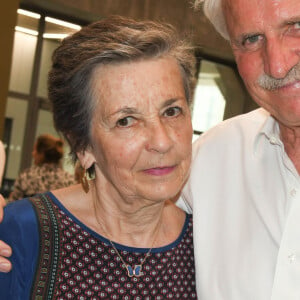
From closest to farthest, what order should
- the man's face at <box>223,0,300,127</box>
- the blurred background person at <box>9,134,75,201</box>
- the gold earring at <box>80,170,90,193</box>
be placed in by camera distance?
the man's face at <box>223,0,300,127</box> → the gold earring at <box>80,170,90,193</box> → the blurred background person at <box>9,134,75,201</box>

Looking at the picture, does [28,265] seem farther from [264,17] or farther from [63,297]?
[264,17]

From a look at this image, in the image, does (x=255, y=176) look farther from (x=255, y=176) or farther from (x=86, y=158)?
(x=86, y=158)

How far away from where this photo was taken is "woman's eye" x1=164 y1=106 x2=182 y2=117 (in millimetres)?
1984

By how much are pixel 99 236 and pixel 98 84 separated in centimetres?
52

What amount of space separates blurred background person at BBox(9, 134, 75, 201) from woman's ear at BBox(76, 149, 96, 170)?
3.09 meters

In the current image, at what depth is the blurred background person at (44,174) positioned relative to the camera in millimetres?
5184

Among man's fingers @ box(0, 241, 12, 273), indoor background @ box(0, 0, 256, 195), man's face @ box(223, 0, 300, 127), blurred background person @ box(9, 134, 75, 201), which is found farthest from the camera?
indoor background @ box(0, 0, 256, 195)

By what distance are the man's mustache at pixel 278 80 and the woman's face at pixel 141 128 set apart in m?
0.28

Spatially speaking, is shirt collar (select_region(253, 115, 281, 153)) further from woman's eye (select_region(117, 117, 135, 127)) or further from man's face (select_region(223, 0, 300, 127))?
woman's eye (select_region(117, 117, 135, 127))

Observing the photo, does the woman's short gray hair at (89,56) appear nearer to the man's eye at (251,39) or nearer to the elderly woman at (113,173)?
the elderly woman at (113,173)

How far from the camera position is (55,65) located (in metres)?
2.04

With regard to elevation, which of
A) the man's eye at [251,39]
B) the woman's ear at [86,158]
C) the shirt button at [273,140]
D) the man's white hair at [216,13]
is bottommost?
the woman's ear at [86,158]

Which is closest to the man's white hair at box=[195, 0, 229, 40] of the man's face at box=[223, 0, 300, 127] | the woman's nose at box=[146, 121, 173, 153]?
the man's face at box=[223, 0, 300, 127]

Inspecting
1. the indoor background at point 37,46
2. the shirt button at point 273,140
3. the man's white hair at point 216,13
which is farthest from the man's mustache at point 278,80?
the indoor background at point 37,46
